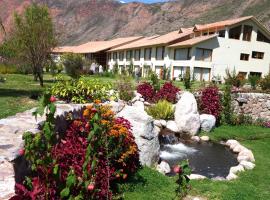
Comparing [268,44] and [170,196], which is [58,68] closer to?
[268,44]

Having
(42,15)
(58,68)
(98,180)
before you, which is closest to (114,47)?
(58,68)

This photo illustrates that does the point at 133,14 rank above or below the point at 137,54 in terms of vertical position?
above

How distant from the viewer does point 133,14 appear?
14588 centimetres

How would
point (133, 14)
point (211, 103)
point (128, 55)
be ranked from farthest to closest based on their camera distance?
point (133, 14) → point (128, 55) → point (211, 103)

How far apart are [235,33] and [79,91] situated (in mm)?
32209

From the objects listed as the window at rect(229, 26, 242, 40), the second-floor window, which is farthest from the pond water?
the second-floor window

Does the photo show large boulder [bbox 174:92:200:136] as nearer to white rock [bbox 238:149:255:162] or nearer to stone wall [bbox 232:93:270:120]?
white rock [bbox 238:149:255:162]

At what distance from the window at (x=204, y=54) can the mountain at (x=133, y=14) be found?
4591 centimetres

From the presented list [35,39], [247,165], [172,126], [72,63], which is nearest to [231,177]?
[247,165]

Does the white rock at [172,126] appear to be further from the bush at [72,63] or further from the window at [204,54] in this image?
the window at [204,54]

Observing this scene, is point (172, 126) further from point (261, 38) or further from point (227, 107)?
point (261, 38)

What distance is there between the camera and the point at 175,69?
39.4 m

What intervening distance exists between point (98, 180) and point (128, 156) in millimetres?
1409

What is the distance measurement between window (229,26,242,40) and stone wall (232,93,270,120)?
786 inches
